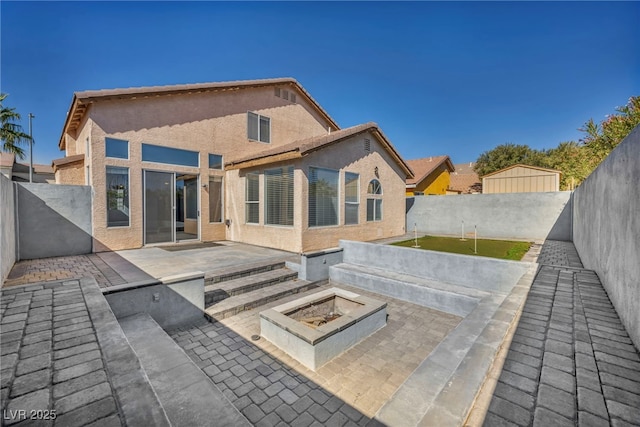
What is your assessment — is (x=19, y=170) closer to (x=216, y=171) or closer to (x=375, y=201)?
(x=216, y=171)

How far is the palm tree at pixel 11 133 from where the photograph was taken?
82.9ft

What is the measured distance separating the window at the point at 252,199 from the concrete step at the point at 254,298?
4.57m

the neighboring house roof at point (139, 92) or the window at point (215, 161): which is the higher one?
the neighboring house roof at point (139, 92)

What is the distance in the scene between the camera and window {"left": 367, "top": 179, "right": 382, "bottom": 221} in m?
14.0

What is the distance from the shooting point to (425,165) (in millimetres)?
26047

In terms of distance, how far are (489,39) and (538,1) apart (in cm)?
277

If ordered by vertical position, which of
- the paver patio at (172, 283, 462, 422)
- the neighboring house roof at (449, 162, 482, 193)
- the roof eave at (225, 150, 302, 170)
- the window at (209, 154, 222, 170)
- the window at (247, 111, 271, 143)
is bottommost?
the paver patio at (172, 283, 462, 422)

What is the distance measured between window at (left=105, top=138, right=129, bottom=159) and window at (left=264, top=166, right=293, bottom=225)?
16.9 ft

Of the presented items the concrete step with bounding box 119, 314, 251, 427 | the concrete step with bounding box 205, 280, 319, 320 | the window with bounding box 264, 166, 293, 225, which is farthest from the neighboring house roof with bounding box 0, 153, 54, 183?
the concrete step with bounding box 119, 314, 251, 427

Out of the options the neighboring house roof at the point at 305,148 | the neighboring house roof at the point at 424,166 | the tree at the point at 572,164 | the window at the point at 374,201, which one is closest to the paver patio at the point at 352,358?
the neighboring house roof at the point at 305,148

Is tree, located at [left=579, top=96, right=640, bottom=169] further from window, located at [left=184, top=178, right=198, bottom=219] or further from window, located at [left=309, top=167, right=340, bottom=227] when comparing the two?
window, located at [left=184, top=178, right=198, bottom=219]

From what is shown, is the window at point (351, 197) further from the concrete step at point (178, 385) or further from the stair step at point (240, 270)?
the concrete step at point (178, 385)

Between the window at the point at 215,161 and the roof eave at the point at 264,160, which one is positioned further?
the window at the point at 215,161

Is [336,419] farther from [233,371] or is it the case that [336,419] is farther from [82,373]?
[82,373]
